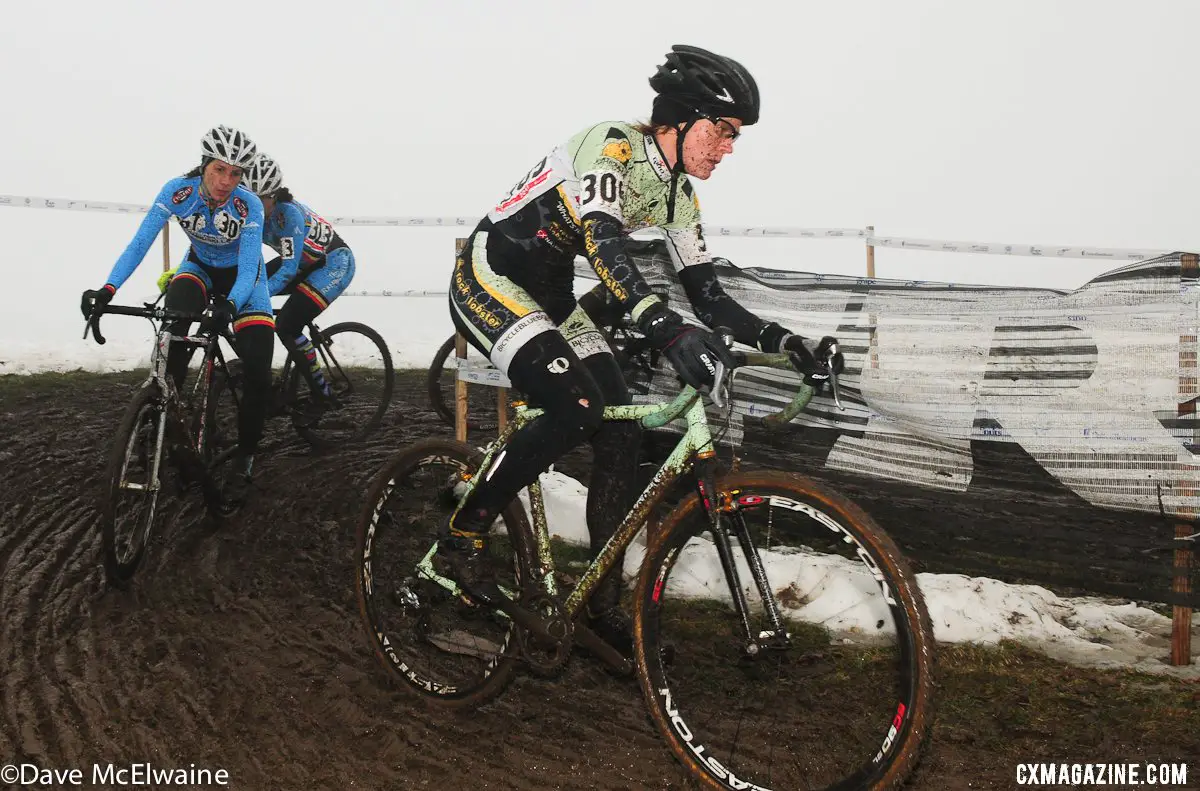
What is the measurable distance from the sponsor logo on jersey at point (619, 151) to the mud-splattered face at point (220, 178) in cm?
395

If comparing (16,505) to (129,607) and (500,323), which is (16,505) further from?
(500,323)

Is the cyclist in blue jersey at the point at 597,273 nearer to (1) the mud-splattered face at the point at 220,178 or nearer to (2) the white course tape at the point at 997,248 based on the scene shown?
(1) the mud-splattered face at the point at 220,178

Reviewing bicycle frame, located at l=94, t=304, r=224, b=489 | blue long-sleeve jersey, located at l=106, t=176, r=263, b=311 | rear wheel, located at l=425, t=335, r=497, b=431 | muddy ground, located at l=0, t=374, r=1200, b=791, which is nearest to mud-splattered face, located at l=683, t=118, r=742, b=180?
muddy ground, located at l=0, t=374, r=1200, b=791

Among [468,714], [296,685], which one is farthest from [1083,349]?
[296,685]

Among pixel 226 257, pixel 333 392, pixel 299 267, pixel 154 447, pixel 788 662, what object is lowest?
pixel 788 662

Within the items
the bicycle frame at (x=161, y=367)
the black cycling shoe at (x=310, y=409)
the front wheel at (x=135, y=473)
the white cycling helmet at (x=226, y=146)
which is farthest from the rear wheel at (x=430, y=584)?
the black cycling shoe at (x=310, y=409)

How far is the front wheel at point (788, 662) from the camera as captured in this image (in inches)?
110

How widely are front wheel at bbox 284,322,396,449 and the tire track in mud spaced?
1.88 meters

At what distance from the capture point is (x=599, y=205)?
355cm

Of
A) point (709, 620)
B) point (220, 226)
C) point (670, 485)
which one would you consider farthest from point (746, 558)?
point (220, 226)

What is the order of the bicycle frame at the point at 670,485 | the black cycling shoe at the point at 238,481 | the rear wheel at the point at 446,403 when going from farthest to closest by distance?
the rear wheel at the point at 446,403 < the black cycling shoe at the point at 238,481 < the bicycle frame at the point at 670,485

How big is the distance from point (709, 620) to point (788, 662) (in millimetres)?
1762

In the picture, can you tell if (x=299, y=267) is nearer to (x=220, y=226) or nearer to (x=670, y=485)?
(x=220, y=226)

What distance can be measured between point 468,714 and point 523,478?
114cm
